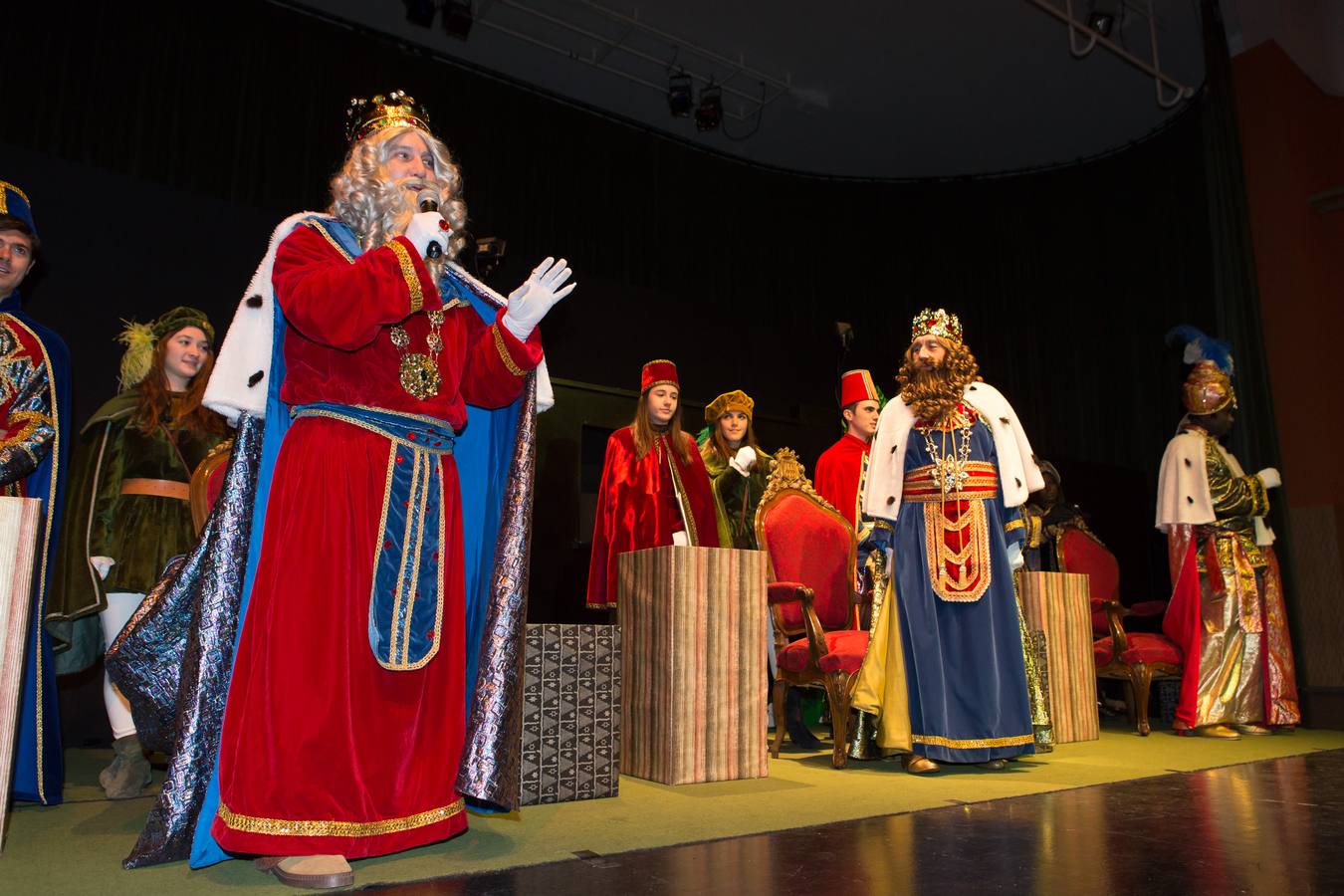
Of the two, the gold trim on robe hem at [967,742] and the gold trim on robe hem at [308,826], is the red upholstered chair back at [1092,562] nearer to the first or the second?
the gold trim on robe hem at [967,742]

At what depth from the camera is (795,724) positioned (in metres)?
4.91

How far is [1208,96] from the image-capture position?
6.77m

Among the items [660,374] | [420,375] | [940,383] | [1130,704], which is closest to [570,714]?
[420,375]

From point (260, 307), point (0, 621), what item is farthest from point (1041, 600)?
point (0, 621)

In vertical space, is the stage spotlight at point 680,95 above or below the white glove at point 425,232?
above

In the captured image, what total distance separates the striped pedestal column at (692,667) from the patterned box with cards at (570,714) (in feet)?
1.07

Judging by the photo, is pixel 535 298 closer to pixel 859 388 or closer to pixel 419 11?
pixel 859 388

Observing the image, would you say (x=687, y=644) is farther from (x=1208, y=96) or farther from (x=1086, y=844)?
(x=1208, y=96)

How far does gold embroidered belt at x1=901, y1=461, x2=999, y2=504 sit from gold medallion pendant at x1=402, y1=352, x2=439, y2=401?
2461mm

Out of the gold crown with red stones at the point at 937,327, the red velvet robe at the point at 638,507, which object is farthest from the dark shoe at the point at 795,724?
the gold crown with red stones at the point at 937,327

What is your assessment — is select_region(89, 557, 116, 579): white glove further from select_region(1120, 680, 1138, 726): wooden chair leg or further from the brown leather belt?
select_region(1120, 680, 1138, 726): wooden chair leg

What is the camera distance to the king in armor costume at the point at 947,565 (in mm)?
3963

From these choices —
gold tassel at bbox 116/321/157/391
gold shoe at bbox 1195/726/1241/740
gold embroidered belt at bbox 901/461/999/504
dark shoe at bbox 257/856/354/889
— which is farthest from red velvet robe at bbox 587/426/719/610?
dark shoe at bbox 257/856/354/889

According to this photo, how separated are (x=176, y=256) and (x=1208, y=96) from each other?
660 cm
